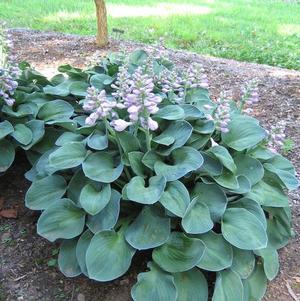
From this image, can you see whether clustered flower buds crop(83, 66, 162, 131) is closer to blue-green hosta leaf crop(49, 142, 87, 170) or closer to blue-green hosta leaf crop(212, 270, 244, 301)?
blue-green hosta leaf crop(49, 142, 87, 170)

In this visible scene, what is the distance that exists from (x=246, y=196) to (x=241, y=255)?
0.38m

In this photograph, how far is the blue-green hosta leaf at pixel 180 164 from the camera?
2.73 metres

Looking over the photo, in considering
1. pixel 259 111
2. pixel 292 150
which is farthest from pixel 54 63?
pixel 292 150

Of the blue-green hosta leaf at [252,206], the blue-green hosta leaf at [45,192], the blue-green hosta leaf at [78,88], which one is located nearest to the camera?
the blue-green hosta leaf at [252,206]

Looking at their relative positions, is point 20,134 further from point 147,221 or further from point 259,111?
point 259,111

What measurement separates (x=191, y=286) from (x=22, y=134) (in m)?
1.56

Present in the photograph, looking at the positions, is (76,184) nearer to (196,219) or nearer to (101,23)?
(196,219)

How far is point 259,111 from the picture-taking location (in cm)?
512

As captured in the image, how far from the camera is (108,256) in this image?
8.54ft

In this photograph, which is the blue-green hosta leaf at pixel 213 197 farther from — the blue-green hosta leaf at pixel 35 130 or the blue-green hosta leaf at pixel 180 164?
the blue-green hosta leaf at pixel 35 130

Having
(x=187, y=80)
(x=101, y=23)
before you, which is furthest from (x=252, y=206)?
(x=101, y=23)

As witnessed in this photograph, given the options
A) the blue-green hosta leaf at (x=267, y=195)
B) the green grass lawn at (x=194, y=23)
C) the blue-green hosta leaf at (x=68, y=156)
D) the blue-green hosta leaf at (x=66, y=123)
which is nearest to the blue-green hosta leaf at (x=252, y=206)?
the blue-green hosta leaf at (x=267, y=195)

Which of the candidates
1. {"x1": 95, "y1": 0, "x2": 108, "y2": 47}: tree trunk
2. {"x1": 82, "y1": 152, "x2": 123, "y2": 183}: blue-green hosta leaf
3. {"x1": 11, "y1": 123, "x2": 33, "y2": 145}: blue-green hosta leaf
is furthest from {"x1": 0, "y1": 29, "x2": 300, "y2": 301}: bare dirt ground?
{"x1": 95, "y1": 0, "x2": 108, "y2": 47}: tree trunk

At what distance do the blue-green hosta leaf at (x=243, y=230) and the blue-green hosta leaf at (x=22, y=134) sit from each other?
1.44 metres
